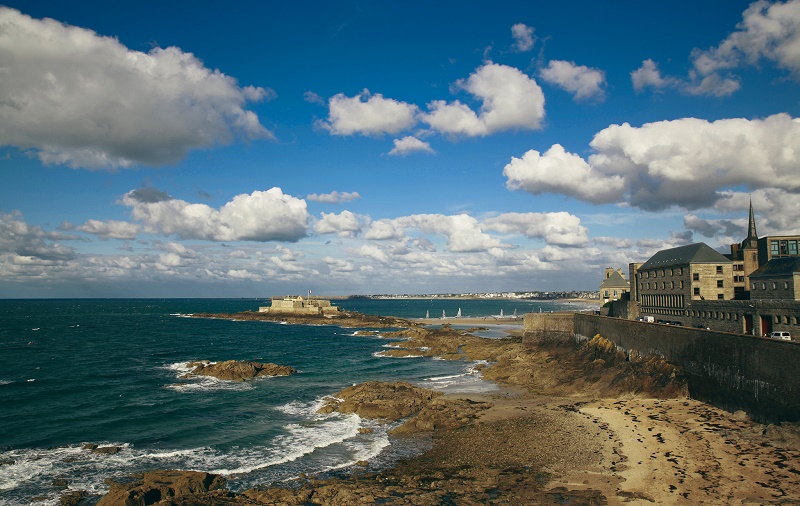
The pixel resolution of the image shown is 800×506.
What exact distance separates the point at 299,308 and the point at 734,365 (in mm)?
131597

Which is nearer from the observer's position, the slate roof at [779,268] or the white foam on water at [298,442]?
the white foam on water at [298,442]

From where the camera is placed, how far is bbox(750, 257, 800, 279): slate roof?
38688 mm

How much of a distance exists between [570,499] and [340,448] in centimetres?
1293

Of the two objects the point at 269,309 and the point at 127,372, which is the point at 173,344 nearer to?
the point at 127,372

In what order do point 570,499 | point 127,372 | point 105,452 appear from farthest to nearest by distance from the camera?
1. point 127,372
2. point 105,452
3. point 570,499

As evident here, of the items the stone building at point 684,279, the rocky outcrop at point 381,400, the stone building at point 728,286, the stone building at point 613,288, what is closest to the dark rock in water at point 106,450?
the rocky outcrop at point 381,400

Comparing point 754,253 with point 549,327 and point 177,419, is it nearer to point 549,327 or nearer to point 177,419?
point 549,327

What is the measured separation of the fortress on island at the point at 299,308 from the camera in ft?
478

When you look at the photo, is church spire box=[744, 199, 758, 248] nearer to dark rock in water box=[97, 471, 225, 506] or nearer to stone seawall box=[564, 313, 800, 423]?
stone seawall box=[564, 313, 800, 423]

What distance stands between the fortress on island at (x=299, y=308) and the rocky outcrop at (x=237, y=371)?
92256 millimetres

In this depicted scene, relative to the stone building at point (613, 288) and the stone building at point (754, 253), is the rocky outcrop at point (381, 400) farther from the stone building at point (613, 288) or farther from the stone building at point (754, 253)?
the stone building at point (613, 288)

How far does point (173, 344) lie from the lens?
266 ft

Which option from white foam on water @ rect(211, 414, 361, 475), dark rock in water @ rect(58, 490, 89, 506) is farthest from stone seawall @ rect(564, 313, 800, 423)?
dark rock in water @ rect(58, 490, 89, 506)

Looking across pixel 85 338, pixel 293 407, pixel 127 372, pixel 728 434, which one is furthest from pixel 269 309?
pixel 728 434
